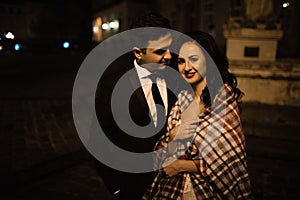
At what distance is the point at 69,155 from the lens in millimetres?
5188

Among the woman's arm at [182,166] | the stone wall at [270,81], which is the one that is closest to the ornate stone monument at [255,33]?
the stone wall at [270,81]

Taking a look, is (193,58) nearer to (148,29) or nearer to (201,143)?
(148,29)

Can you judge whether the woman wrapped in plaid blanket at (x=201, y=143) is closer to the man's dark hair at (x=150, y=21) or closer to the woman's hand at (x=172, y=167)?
the woman's hand at (x=172, y=167)

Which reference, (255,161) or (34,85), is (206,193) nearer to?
(255,161)

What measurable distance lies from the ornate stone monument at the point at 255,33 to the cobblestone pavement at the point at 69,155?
1.45 m

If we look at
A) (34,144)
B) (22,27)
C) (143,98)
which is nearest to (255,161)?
(143,98)

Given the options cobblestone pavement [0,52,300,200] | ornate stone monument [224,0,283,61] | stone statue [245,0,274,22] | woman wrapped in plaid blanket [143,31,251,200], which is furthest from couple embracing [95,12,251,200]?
A: stone statue [245,0,274,22]

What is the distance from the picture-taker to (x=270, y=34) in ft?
23.1

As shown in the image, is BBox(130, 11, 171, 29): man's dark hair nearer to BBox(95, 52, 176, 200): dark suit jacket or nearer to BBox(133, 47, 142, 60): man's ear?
BBox(133, 47, 142, 60): man's ear

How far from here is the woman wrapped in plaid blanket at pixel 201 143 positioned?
1804mm

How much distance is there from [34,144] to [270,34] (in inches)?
228

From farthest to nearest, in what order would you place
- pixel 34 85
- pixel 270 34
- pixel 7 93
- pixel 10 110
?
pixel 34 85
pixel 7 93
pixel 10 110
pixel 270 34

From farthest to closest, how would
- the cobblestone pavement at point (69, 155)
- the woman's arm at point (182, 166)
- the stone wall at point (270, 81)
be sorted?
the stone wall at point (270, 81), the cobblestone pavement at point (69, 155), the woman's arm at point (182, 166)

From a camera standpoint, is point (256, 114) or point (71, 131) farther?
point (71, 131)
